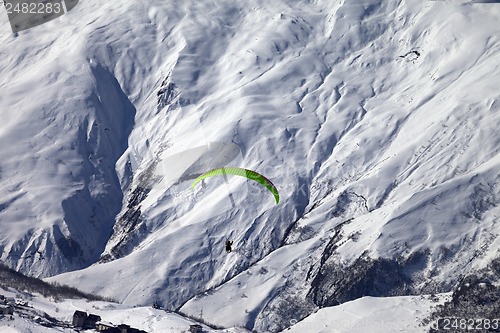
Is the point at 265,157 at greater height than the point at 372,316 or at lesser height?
lesser

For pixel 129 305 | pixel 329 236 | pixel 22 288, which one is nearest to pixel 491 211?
pixel 329 236

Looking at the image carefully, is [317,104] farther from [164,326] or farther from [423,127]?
[164,326]

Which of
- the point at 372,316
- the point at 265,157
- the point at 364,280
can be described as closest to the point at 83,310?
the point at 372,316

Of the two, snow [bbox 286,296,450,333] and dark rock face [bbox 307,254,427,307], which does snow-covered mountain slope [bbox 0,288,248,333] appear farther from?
dark rock face [bbox 307,254,427,307]

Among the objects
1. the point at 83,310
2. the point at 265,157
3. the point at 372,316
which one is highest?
the point at 83,310

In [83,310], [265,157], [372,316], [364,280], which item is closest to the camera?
[83,310]

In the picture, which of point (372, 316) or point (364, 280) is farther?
point (364, 280)

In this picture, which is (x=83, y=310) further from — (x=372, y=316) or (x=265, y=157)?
(x=265, y=157)

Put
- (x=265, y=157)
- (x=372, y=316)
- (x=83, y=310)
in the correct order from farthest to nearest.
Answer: (x=265, y=157) → (x=372, y=316) → (x=83, y=310)
